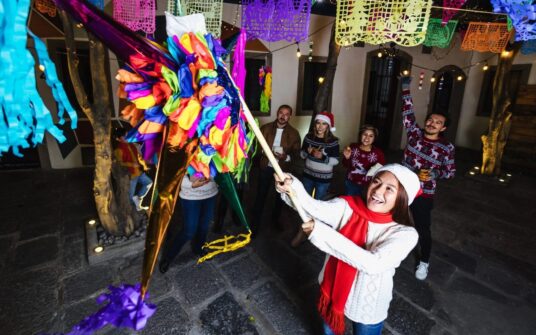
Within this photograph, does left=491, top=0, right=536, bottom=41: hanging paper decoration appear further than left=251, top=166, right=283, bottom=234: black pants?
No

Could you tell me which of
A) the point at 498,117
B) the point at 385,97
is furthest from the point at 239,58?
the point at 385,97

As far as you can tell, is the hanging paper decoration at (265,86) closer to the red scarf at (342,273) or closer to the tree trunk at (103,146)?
the tree trunk at (103,146)

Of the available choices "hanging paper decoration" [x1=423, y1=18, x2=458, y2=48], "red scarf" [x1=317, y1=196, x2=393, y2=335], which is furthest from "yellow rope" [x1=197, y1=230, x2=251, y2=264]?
"hanging paper decoration" [x1=423, y1=18, x2=458, y2=48]

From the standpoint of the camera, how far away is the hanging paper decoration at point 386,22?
2076 millimetres

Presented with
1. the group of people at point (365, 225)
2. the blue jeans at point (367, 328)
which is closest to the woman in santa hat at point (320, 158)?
the group of people at point (365, 225)

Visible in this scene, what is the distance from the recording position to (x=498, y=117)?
6219mm

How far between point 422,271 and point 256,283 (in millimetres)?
1775

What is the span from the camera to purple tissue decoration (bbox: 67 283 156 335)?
108 cm

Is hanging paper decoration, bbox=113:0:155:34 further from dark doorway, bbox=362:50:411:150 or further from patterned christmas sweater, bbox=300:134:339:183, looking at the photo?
dark doorway, bbox=362:50:411:150

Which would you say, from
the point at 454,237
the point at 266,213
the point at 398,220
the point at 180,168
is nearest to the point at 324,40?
the point at 266,213

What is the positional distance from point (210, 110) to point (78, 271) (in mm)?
2885

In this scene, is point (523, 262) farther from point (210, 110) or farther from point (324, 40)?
point (324, 40)

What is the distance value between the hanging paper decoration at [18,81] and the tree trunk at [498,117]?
25.2ft

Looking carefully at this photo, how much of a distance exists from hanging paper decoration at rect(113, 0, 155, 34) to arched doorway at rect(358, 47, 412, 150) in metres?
6.46
